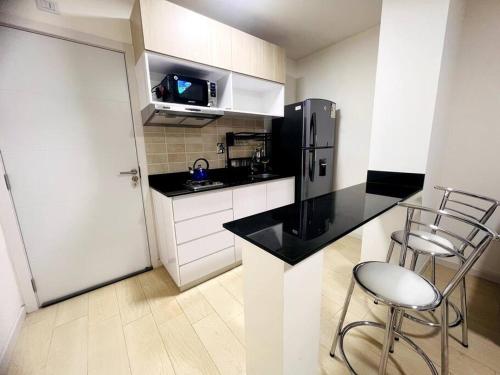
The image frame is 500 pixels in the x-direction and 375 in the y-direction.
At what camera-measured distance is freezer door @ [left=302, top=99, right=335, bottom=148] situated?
2.40m

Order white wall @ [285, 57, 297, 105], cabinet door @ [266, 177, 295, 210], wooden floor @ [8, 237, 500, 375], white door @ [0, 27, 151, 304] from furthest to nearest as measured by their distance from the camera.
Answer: white wall @ [285, 57, 297, 105] → cabinet door @ [266, 177, 295, 210] → white door @ [0, 27, 151, 304] → wooden floor @ [8, 237, 500, 375]

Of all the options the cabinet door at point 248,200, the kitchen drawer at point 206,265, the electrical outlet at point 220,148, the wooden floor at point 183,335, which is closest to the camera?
the wooden floor at point 183,335

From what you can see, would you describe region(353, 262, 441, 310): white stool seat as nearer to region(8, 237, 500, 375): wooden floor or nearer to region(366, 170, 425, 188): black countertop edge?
region(8, 237, 500, 375): wooden floor

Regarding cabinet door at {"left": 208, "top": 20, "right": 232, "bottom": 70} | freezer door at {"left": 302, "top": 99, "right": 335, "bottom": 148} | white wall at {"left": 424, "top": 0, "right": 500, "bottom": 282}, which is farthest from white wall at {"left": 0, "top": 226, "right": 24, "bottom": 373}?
white wall at {"left": 424, "top": 0, "right": 500, "bottom": 282}

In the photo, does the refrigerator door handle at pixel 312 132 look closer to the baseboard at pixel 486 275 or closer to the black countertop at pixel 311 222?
the black countertop at pixel 311 222

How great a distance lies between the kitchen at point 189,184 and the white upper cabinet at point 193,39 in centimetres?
1

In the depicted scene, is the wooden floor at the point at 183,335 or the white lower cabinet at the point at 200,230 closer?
the wooden floor at the point at 183,335

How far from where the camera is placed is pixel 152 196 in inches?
82.7

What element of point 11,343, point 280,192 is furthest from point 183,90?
point 11,343

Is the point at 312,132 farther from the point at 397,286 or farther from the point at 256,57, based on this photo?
the point at 397,286

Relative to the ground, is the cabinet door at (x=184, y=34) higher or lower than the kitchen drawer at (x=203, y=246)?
higher

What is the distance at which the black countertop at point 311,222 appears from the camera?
0.74 meters

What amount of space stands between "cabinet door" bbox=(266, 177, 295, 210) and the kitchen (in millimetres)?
27

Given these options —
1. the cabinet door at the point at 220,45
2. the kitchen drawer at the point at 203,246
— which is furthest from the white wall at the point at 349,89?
the kitchen drawer at the point at 203,246
